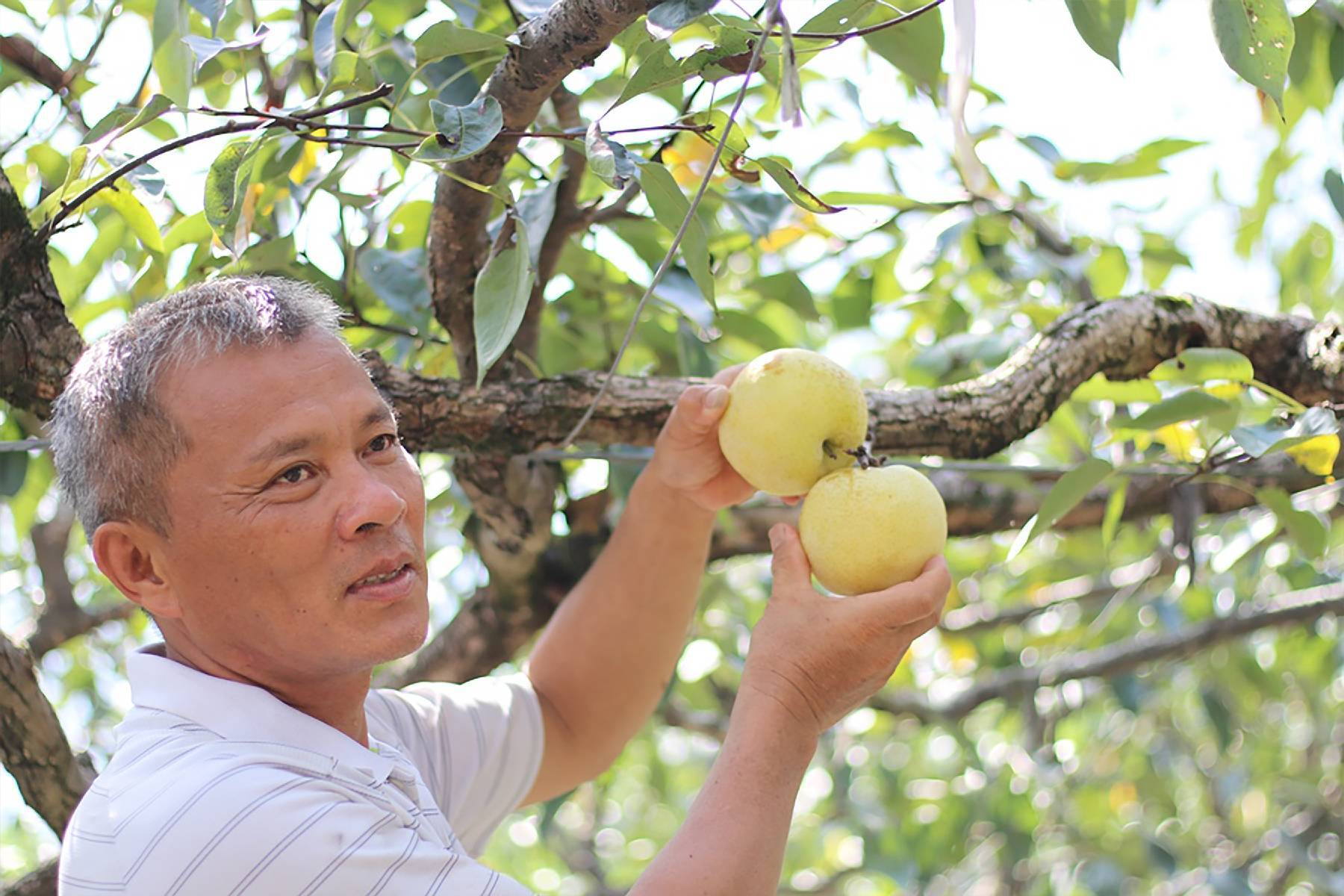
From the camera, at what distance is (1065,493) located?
1461 millimetres

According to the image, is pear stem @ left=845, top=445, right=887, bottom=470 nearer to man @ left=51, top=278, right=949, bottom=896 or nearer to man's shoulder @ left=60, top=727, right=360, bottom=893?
man @ left=51, top=278, right=949, bottom=896

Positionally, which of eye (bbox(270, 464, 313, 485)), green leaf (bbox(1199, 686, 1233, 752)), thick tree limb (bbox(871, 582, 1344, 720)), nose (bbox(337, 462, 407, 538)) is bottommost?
green leaf (bbox(1199, 686, 1233, 752))

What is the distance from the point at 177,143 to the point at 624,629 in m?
0.81

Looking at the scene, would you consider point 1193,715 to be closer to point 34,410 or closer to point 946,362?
point 946,362

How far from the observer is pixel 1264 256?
9.93 feet

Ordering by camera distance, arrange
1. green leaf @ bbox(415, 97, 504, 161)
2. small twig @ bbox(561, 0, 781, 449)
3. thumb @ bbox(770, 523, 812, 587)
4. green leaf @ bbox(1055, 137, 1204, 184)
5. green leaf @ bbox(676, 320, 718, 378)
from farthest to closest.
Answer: green leaf @ bbox(1055, 137, 1204, 184) < green leaf @ bbox(676, 320, 718, 378) < thumb @ bbox(770, 523, 812, 587) < green leaf @ bbox(415, 97, 504, 161) < small twig @ bbox(561, 0, 781, 449)

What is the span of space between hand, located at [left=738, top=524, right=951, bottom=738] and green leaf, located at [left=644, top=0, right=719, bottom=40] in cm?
52

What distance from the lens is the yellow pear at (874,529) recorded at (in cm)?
121

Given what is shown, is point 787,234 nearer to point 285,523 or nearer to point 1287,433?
point 1287,433

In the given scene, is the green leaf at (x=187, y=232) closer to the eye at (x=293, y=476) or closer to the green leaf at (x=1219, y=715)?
the eye at (x=293, y=476)

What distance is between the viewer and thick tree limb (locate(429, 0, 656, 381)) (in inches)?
42.8

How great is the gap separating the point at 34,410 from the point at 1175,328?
4.27 feet

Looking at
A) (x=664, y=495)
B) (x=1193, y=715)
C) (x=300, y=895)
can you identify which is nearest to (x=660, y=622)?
(x=664, y=495)

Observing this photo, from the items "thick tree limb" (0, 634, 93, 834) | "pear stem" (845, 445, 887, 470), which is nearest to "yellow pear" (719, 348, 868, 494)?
"pear stem" (845, 445, 887, 470)
